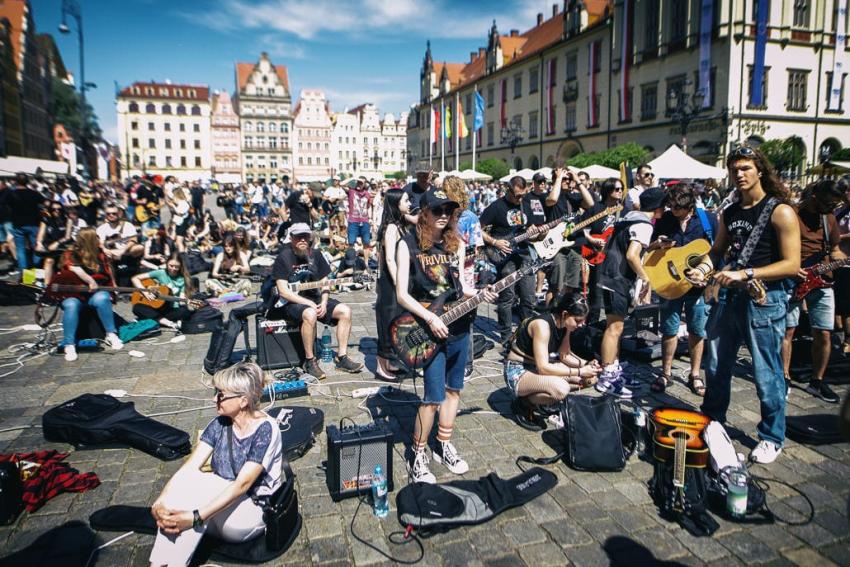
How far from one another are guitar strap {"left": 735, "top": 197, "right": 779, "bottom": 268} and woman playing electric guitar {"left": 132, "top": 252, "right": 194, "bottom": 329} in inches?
303

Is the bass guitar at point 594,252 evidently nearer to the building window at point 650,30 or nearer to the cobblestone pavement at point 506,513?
the cobblestone pavement at point 506,513

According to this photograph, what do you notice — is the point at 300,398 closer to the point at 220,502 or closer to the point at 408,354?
the point at 408,354

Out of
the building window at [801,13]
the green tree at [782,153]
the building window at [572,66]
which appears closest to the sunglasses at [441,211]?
the green tree at [782,153]

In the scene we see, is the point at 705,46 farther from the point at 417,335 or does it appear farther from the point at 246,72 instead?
the point at 246,72

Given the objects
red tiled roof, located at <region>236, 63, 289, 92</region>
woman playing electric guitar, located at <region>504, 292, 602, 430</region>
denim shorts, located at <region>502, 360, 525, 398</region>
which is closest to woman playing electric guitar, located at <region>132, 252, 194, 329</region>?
denim shorts, located at <region>502, 360, 525, 398</region>

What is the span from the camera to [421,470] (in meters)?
3.82

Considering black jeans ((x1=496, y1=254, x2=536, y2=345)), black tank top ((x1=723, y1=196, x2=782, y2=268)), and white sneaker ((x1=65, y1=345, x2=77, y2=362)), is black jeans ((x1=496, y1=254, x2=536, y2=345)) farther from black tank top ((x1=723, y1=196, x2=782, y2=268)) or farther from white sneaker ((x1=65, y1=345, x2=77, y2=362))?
white sneaker ((x1=65, y1=345, x2=77, y2=362))

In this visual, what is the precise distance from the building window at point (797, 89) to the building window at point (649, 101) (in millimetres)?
7141

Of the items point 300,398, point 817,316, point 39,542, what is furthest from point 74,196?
point 817,316

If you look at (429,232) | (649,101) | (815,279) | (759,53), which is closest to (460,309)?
(429,232)

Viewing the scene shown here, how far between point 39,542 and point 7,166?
20.1 meters

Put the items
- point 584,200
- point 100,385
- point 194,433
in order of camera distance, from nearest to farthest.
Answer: point 194,433 → point 100,385 → point 584,200

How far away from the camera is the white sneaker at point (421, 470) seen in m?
3.78

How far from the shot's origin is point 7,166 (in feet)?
59.1
